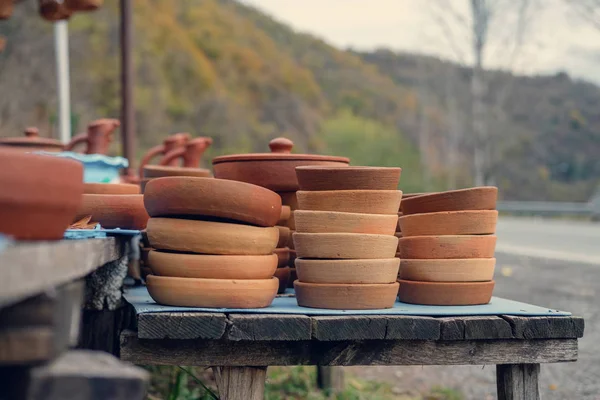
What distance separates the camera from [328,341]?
200 centimetres

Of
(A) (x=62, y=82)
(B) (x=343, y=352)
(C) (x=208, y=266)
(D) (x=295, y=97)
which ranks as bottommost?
(B) (x=343, y=352)

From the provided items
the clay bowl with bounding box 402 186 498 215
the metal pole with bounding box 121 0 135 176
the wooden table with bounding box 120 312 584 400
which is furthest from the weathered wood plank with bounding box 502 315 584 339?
the metal pole with bounding box 121 0 135 176

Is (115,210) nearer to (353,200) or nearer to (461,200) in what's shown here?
(353,200)

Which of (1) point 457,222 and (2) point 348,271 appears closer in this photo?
(2) point 348,271

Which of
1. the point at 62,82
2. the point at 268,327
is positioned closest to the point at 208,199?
the point at 268,327

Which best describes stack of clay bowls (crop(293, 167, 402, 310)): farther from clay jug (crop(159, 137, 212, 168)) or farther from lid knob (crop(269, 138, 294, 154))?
clay jug (crop(159, 137, 212, 168))

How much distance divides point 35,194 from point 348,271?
111 cm

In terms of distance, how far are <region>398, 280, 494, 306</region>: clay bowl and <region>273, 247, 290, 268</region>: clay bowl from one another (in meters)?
0.43

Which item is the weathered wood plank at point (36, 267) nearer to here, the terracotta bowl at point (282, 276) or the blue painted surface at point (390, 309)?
Answer: the blue painted surface at point (390, 309)

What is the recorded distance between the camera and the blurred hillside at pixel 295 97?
20156 millimetres

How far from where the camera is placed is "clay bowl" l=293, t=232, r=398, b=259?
2057 millimetres

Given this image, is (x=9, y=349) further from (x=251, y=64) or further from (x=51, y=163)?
(x=251, y=64)

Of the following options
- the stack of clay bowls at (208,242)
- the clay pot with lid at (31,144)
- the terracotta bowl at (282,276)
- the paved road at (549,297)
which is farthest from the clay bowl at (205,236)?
the paved road at (549,297)

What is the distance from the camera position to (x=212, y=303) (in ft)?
6.48
